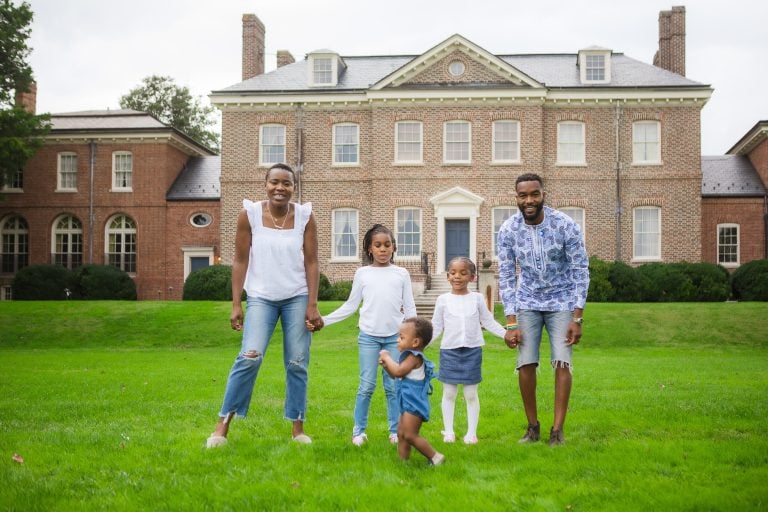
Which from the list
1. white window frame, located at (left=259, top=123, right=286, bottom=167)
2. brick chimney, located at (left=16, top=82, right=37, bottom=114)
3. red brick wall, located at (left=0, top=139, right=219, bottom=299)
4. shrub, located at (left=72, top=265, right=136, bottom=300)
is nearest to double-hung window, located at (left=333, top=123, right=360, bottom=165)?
white window frame, located at (left=259, top=123, right=286, bottom=167)

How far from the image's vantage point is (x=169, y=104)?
49.6 m

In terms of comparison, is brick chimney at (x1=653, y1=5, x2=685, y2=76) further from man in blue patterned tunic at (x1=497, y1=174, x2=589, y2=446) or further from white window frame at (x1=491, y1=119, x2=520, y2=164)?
man in blue patterned tunic at (x1=497, y1=174, x2=589, y2=446)

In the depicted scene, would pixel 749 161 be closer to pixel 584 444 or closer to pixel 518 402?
pixel 518 402

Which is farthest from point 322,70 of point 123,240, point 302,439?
point 302,439

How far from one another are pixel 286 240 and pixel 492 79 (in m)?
22.3

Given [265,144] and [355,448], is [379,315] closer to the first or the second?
[355,448]

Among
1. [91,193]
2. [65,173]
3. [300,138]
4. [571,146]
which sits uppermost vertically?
[300,138]

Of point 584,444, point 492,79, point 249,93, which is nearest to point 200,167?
point 249,93

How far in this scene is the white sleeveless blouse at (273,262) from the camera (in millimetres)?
5949

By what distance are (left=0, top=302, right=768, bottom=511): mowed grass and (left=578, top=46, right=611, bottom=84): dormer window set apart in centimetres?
1703

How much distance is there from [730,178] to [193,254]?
20.9 metres

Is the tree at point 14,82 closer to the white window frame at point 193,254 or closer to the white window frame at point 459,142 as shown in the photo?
the white window frame at point 193,254

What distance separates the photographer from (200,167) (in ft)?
106

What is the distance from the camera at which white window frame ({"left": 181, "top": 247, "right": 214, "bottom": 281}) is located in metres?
29.6
